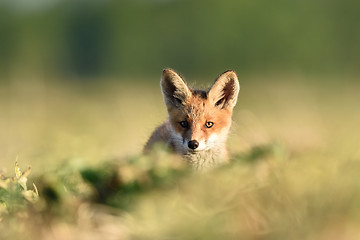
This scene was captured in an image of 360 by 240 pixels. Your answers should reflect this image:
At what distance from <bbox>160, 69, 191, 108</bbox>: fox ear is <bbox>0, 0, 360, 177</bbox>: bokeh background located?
0.50 m

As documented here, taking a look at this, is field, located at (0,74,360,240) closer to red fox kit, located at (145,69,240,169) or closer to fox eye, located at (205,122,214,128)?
red fox kit, located at (145,69,240,169)

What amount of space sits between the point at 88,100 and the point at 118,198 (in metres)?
19.7

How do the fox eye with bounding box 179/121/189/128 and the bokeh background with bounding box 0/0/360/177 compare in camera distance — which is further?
the bokeh background with bounding box 0/0/360/177

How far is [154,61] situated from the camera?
121ft

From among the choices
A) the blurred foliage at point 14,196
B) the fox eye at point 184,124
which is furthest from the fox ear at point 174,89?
the blurred foliage at point 14,196

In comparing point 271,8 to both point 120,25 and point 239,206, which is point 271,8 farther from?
point 239,206

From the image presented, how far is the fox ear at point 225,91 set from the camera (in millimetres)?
5785

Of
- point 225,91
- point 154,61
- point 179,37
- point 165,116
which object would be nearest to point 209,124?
point 225,91

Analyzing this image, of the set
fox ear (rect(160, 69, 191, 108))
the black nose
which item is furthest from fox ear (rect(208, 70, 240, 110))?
the black nose

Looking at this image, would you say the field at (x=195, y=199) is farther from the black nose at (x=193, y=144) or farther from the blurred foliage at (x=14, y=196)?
the black nose at (x=193, y=144)

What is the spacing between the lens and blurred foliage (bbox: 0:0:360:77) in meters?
30.8

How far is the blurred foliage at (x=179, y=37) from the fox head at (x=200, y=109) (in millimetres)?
20252

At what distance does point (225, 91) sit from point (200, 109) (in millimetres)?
413

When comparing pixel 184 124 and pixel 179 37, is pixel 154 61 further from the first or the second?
pixel 184 124
